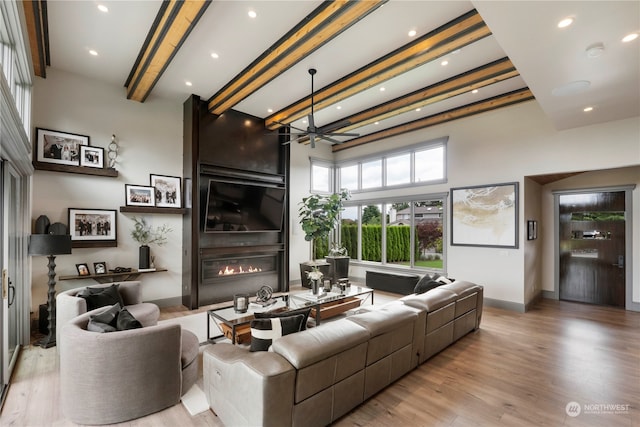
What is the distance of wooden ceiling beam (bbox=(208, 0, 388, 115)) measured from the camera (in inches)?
125

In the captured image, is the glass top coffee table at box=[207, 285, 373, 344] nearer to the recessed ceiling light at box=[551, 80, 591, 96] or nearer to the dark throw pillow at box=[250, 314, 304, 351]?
the dark throw pillow at box=[250, 314, 304, 351]

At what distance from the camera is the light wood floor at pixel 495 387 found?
2.44m

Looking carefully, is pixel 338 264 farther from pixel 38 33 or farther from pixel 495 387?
pixel 38 33

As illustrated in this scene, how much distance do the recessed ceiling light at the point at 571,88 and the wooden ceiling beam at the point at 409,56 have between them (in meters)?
1.17

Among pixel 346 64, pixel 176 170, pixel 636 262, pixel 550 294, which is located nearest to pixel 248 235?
pixel 176 170

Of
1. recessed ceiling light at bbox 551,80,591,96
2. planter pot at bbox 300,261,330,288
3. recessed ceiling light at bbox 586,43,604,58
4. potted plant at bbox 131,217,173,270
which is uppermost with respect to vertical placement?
recessed ceiling light at bbox 551,80,591,96

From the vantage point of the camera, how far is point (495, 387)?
2916 mm

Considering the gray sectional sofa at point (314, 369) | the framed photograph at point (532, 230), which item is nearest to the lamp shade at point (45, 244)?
the gray sectional sofa at point (314, 369)

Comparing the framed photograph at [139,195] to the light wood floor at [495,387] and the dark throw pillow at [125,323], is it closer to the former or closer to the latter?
the light wood floor at [495,387]

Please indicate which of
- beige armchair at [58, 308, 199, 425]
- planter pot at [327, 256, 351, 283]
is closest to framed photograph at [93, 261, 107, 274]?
beige armchair at [58, 308, 199, 425]

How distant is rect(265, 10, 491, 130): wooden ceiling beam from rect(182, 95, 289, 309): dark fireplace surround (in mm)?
1238

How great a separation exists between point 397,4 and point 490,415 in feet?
13.6

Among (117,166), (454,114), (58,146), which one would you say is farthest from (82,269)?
(454,114)

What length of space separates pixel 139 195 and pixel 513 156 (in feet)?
23.7
